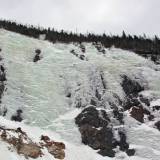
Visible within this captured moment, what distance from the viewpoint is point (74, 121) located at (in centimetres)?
3394

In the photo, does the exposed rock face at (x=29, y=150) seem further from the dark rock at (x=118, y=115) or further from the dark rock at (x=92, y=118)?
the dark rock at (x=118, y=115)

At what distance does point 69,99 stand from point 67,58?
5223mm

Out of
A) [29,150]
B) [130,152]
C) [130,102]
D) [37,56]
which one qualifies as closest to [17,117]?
[29,150]

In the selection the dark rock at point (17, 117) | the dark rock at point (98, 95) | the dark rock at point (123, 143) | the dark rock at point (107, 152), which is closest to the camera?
the dark rock at point (107, 152)

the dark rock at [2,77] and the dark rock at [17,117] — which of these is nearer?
the dark rock at [17,117]

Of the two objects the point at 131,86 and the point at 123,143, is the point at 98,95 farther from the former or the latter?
the point at 123,143

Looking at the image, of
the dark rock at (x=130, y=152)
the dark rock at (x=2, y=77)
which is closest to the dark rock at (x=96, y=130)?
the dark rock at (x=130, y=152)

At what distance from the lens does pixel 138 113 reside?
117 ft

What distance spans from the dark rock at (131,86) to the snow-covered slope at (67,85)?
0.38 metres

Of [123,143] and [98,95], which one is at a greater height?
[98,95]

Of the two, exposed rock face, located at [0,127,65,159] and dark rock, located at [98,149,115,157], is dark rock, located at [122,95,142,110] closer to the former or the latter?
dark rock, located at [98,149,115,157]

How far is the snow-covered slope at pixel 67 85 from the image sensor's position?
107 feet

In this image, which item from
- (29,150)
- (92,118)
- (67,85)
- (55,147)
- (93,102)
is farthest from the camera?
(67,85)

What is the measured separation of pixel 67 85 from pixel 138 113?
18.2 ft
